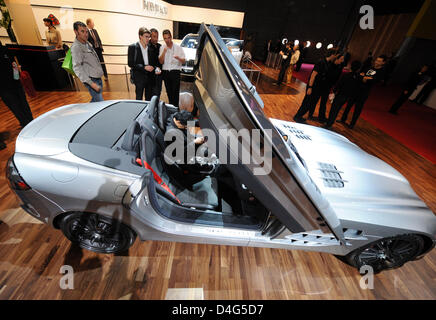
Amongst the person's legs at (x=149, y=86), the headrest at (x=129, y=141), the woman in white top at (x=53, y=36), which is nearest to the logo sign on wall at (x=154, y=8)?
the woman in white top at (x=53, y=36)

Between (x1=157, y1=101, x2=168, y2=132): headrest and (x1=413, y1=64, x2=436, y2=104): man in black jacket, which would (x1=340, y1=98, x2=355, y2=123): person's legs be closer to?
(x1=413, y1=64, x2=436, y2=104): man in black jacket

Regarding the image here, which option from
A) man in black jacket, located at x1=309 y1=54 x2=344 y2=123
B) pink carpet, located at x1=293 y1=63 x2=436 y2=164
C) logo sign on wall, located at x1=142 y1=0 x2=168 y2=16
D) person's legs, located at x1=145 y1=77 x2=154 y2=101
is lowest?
pink carpet, located at x1=293 y1=63 x2=436 y2=164

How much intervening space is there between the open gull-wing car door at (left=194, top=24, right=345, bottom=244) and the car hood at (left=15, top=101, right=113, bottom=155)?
1.13 metres

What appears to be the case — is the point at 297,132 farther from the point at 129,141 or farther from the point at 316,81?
the point at 316,81

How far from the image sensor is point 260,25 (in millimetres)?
14172

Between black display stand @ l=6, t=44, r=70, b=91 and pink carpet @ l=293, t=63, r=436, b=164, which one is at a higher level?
black display stand @ l=6, t=44, r=70, b=91

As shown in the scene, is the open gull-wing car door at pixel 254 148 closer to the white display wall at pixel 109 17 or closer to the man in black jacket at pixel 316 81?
the man in black jacket at pixel 316 81

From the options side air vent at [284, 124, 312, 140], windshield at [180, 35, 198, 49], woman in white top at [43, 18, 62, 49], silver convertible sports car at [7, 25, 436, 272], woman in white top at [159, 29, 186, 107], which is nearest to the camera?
silver convertible sports car at [7, 25, 436, 272]

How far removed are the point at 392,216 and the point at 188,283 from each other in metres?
1.83

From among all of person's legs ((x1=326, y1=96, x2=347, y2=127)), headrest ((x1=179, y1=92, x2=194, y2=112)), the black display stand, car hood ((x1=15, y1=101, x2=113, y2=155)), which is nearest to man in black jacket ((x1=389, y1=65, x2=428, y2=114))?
person's legs ((x1=326, y1=96, x2=347, y2=127))

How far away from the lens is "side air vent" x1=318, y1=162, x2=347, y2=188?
5.40 feet

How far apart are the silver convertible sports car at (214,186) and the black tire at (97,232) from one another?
10mm

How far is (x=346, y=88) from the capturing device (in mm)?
4738

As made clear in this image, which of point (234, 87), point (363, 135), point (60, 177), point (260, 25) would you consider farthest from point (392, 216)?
point (260, 25)
